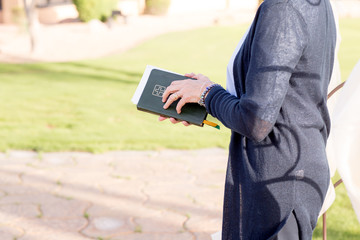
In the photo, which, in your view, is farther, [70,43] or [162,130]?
[70,43]

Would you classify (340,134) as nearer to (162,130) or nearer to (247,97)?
(247,97)

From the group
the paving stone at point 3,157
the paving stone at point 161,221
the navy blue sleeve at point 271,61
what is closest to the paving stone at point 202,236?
the paving stone at point 161,221

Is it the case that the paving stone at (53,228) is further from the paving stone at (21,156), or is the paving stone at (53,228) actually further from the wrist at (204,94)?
the wrist at (204,94)

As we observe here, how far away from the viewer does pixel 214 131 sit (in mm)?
6539

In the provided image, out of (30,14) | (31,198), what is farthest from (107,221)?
(30,14)

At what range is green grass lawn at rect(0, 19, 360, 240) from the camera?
5.65 m

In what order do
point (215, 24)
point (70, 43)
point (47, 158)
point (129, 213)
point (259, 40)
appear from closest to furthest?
point (259, 40), point (129, 213), point (47, 158), point (70, 43), point (215, 24)

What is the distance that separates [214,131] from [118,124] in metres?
1.33

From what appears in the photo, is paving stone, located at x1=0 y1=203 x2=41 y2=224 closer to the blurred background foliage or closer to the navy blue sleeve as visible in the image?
Answer: the blurred background foliage

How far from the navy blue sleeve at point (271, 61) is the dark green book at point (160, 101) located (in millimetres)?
319

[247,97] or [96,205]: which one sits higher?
[247,97]

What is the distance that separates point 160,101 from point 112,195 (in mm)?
2670

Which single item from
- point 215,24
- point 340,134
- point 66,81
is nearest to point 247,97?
point 340,134

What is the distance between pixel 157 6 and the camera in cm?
2820
